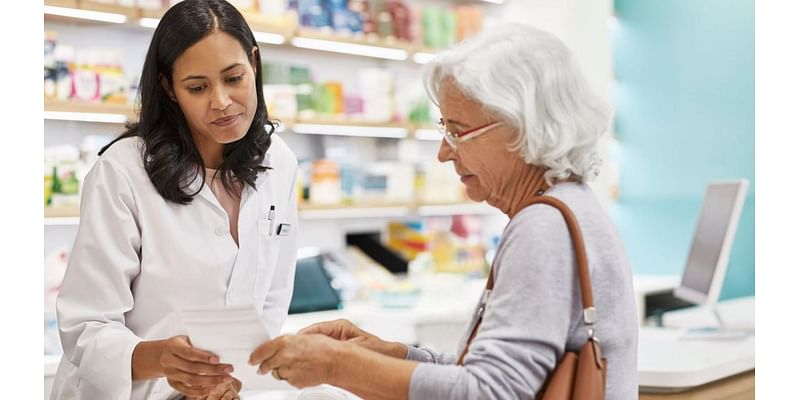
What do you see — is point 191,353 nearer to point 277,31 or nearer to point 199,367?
point 199,367

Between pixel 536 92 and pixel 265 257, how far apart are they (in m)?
1.02

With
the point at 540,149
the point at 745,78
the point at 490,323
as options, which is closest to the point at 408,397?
the point at 490,323

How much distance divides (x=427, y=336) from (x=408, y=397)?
296 cm

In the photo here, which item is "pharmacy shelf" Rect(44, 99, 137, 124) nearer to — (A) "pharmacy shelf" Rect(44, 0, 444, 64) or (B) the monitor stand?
(A) "pharmacy shelf" Rect(44, 0, 444, 64)

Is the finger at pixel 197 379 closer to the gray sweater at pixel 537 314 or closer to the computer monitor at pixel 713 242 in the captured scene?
the gray sweater at pixel 537 314

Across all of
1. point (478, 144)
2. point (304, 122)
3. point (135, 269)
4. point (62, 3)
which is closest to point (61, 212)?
point (62, 3)

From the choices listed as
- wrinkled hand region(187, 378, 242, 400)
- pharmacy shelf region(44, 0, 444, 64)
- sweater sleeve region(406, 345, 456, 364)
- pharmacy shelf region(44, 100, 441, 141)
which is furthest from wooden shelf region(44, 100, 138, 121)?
sweater sleeve region(406, 345, 456, 364)

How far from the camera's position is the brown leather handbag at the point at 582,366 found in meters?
1.51

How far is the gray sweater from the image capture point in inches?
59.1

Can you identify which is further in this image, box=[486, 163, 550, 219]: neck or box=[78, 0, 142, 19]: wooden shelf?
box=[78, 0, 142, 19]: wooden shelf

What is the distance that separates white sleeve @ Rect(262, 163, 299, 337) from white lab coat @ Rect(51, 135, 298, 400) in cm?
7

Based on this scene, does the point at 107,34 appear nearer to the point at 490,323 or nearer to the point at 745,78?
the point at 490,323

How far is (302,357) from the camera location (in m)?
1.57

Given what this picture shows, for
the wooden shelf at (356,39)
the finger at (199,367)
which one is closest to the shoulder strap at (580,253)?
the finger at (199,367)
